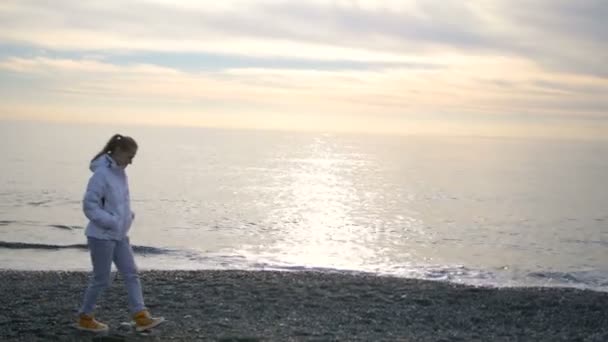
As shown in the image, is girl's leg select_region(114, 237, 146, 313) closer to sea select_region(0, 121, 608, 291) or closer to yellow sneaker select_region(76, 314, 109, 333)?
yellow sneaker select_region(76, 314, 109, 333)

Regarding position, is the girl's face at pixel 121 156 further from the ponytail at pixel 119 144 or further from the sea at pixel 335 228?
the sea at pixel 335 228

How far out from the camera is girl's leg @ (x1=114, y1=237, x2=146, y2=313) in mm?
7824

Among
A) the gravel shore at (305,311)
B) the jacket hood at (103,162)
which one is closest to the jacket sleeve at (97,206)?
the jacket hood at (103,162)

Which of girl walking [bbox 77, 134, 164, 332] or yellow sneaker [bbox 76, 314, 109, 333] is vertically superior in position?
girl walking [bbox 77, 134, 164, 332]

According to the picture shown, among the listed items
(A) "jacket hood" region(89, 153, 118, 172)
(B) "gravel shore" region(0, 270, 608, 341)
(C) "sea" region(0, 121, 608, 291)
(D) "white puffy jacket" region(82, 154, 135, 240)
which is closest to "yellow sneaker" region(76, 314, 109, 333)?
(B) "gravel shore" region(0, 270, 608, 341)

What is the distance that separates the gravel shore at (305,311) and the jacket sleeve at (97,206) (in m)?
1.42

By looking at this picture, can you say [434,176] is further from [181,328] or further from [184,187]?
[181,328]

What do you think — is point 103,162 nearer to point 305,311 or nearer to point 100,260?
point 100,260

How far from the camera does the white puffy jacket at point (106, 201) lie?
745cm

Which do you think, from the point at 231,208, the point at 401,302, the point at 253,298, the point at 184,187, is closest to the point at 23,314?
the point at 253,298

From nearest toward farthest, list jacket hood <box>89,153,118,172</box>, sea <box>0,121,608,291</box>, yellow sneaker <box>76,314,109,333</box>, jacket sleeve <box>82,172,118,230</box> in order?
jacket sleeve <box>82,172,118,230</box> → jacket hood <box>89,153,118,172</box> → yellow sneaker <box>76,314,109,333</box> → sea <box>0,121,608,291</box>

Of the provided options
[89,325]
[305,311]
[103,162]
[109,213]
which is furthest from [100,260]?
[305,311]

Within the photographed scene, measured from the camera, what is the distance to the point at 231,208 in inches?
1563

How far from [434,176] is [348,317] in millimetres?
67013
